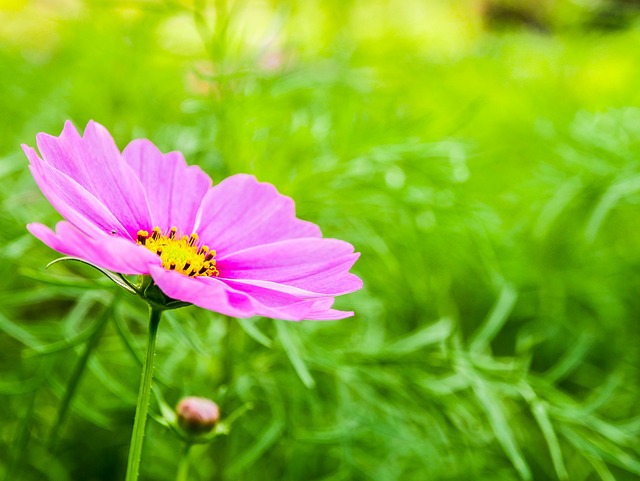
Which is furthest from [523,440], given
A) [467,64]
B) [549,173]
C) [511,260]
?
[467,64]

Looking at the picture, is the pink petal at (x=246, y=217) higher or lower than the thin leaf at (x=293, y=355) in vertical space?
higher

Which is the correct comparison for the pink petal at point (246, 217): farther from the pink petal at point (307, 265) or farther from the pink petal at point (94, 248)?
the pink petal at point (94, 248)

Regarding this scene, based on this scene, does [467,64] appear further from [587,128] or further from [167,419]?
[167,419]

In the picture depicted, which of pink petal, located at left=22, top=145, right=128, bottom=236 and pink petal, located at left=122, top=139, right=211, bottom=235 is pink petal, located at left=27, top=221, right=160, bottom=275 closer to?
pink petal, located at left=22, top=145, right=128, bottom=236

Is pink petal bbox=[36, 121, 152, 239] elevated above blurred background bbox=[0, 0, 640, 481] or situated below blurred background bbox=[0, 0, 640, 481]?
above

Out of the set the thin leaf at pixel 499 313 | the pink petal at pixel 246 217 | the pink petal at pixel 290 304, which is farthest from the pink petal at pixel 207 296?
the thin leaf at pixel 499 313

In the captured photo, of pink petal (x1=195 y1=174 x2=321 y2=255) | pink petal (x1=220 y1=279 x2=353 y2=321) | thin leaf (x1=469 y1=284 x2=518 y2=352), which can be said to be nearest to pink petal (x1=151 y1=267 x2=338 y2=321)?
pink petal (x1=220 y1=279 x2=353 y2=321)
